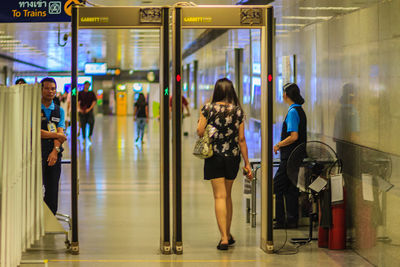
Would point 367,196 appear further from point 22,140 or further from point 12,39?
point 12,39

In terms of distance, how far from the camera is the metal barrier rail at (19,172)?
4.29m

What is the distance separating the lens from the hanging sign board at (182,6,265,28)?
572 centimetres

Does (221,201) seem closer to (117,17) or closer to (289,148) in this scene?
(289,148)

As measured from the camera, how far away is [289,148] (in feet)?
22.6

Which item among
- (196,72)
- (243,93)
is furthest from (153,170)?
(196,72)

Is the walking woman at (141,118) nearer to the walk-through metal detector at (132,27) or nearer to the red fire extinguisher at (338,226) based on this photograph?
the walk-through metal detector at (132,27)

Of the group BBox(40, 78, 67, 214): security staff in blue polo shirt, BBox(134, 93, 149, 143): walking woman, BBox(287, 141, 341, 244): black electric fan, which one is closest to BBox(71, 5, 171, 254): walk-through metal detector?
BBox(40, 78, 67, 214): security staff in blue polo shirt

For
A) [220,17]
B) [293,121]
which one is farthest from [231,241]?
[220,17]

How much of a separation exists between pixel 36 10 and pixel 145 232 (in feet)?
9.09

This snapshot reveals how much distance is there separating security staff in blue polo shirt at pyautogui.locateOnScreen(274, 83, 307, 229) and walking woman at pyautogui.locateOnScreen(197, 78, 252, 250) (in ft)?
3.14

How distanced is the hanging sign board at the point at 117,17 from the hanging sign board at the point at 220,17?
0.30m

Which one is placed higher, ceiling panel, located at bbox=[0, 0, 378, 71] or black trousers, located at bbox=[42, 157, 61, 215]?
ceiling panel, located at bbox=[0, 0, 378, 71]

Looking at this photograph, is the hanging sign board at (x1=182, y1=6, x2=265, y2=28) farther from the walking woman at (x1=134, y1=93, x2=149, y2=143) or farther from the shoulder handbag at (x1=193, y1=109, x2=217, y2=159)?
the walking woman at (x1=134, y1=93, x2=149, y2=143)

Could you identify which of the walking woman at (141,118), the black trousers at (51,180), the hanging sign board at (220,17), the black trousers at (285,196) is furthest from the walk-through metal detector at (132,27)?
the walking woman at (141,118)
